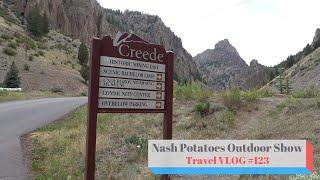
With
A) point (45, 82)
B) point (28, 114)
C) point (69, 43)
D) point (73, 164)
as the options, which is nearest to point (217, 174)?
point (73, 164)

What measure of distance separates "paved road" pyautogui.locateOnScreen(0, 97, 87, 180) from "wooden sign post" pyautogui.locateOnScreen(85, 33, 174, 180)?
3.17 m

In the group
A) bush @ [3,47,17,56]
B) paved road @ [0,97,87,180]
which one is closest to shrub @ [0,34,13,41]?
bush @ [3,47,17,56]

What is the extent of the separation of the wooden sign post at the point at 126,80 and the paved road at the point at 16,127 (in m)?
3.17

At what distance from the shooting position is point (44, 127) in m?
18.7

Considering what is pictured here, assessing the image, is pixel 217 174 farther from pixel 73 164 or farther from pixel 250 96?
pixel 250 96

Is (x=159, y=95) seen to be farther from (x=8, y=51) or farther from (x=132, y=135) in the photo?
(x=8, y=51)

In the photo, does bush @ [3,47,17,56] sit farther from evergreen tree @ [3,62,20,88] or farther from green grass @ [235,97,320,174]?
green grass @ [235,97,320,174]

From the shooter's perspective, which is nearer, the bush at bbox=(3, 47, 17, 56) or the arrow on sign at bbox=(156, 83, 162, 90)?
the arrow on sign at bbox=(156, 83, 162, 90)

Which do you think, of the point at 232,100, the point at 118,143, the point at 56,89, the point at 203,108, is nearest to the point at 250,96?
the point at 232,100

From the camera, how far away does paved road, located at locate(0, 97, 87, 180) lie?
11242 millimetres

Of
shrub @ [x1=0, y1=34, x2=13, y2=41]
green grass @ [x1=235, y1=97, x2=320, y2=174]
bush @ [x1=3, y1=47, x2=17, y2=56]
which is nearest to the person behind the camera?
green grass @ [x1=235, y1=97, x2=320, y2=174]

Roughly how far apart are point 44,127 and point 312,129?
1089 cm

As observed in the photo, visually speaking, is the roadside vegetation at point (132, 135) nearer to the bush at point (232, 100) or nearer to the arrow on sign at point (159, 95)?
the bush at point (232, 100)

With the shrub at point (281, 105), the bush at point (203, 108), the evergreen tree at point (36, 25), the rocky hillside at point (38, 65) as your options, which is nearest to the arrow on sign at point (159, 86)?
the shrub at point (281, 105)
